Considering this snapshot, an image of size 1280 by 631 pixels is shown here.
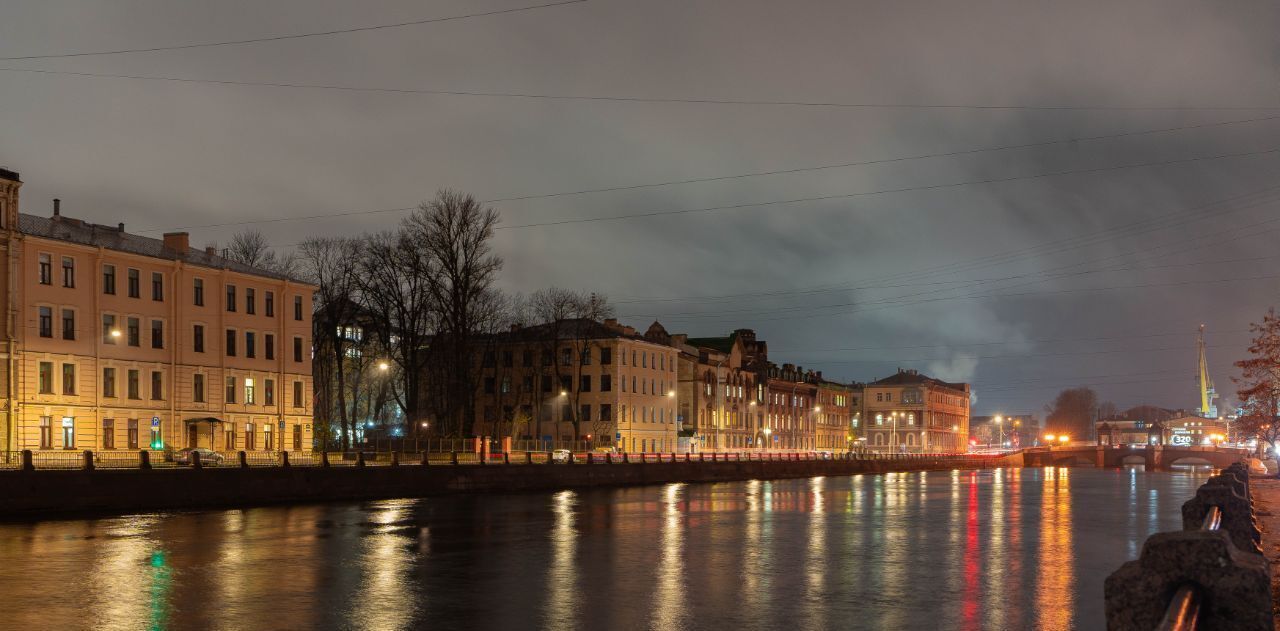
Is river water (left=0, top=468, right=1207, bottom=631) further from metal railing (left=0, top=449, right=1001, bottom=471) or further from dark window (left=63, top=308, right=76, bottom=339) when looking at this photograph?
dark window (left=63, top=308, right=76, bottom=339)

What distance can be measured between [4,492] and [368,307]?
49.5m

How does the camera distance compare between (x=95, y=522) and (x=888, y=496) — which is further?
(x=888, y=496)

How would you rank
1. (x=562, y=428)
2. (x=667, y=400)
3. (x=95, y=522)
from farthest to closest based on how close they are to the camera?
(x=667, y=400) → (x=562, y=428) → (x=95, y=522)

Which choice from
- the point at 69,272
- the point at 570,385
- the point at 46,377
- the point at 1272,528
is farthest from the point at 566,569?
the point at 570,385

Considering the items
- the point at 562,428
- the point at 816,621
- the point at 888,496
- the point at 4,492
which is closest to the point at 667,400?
the point at 562,428

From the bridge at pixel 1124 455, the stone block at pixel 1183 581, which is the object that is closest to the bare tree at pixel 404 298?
the stone block at pixel 1183 581

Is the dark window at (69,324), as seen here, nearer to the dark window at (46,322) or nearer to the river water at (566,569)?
the dark window at (46,322)

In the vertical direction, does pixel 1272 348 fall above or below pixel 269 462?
above

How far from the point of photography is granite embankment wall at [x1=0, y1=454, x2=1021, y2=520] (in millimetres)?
44750

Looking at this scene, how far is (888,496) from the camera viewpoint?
2616 inches

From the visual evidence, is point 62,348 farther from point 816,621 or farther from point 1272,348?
point 1272,348

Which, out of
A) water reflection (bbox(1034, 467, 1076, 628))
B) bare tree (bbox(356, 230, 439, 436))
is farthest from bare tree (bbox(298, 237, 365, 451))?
water reflection (bbox(1034, 467, 1076, 628))

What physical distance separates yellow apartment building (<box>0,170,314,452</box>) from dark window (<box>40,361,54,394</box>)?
0.06 meters

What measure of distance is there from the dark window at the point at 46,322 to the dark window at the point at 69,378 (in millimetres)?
1890
